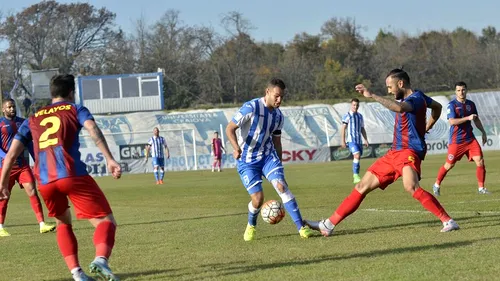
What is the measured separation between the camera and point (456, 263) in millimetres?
7355

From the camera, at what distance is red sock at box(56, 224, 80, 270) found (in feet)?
23.8

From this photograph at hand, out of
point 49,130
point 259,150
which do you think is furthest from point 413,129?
point 49,130

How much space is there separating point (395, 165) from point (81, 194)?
404 centimetres

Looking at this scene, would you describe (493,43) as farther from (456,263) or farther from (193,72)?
(456,263)

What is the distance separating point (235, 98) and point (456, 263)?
59.8 meters

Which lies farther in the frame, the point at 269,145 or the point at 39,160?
the point at 269,145

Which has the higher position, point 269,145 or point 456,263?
point 269,145

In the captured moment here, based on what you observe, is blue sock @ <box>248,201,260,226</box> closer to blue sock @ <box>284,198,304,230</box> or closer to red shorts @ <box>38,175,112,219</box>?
blue sock @ <box>284,198,304,230</box>

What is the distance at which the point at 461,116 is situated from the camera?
1592 centimetres

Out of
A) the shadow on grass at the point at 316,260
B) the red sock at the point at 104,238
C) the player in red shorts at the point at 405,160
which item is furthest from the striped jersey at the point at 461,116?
the red sock at the point at 104,238

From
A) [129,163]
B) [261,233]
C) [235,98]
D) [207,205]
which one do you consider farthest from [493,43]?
[261,233]

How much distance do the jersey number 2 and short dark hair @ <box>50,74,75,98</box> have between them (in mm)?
236

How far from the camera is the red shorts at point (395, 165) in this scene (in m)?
9.68

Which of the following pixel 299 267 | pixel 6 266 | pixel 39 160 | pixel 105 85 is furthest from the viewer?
pixel 105 85
